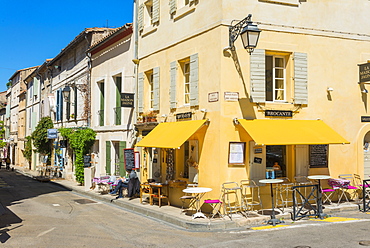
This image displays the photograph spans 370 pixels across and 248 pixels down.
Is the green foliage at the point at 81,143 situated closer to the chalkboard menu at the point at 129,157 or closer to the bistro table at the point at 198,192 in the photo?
the chalkboard menu at the point at 129,157

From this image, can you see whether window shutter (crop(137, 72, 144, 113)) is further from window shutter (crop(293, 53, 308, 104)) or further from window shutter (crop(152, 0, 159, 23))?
window shutter (crop(293, 53, 308, 104))

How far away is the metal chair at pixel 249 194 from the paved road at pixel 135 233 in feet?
5.12

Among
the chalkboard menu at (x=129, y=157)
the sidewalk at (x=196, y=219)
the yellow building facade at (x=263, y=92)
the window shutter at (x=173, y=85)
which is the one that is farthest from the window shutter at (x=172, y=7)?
the sidewalk at (x=196, y=219)

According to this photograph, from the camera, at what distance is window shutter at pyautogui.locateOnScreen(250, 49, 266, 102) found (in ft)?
37.4

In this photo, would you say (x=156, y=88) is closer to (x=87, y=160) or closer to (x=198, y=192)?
(x=198, y=192)

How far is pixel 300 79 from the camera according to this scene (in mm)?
11914

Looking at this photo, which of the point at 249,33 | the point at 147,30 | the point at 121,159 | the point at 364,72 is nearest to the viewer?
the point at 249,33

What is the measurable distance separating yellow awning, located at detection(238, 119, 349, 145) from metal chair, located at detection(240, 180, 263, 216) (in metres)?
1.54

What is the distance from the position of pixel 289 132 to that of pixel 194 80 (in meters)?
3.24

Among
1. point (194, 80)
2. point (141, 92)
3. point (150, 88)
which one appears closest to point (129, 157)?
point (141, 92)

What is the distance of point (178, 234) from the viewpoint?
9453mm

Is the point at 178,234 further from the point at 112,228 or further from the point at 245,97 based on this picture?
the point at 245,97

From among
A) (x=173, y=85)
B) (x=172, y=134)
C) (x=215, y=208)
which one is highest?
(x=173, y=85)

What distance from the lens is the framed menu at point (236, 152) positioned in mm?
11109
